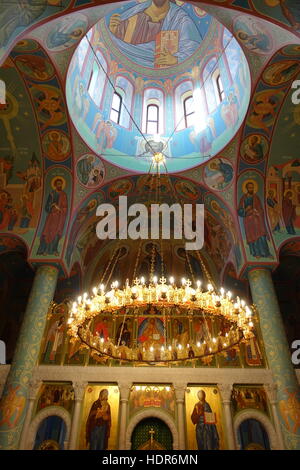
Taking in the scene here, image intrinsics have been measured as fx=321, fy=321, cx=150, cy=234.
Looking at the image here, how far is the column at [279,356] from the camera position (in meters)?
7.52

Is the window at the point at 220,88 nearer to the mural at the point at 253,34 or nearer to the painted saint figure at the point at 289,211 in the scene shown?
the mural at the point at 253,34

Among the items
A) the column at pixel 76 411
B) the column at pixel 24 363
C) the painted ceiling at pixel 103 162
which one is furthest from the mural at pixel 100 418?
the painted ceiling at pixel 103 162

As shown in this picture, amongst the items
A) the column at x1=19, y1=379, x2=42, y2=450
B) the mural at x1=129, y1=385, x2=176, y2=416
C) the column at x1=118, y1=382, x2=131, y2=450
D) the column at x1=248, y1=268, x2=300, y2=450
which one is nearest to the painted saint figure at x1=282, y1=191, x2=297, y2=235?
the column at x1=248, y1=268, x2=300, y2=450

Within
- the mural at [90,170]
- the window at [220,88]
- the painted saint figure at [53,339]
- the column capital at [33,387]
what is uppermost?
the window at [220,88]

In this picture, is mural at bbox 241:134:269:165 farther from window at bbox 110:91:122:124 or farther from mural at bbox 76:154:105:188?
window at bbox 110:91:122:124

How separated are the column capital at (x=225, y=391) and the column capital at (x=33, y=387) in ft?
16.3

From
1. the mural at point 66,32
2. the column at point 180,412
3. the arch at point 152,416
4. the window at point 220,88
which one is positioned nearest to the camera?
the mural at point 66,32

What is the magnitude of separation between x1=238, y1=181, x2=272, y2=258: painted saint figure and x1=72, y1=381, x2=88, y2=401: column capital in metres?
6.52

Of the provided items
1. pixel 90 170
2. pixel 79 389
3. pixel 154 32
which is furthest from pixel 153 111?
pixel 79 389

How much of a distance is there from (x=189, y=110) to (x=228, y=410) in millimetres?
11022

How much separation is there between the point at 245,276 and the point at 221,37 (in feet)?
28.4

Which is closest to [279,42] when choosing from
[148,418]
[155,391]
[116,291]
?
[116,291]

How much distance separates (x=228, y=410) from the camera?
28.6 ft

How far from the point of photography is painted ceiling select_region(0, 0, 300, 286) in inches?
331
